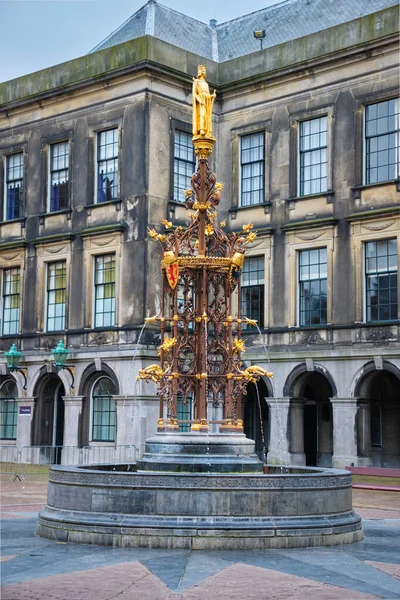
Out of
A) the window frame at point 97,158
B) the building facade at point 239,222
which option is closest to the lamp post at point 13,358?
the building facade at point 239,222

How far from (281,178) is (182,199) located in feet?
12.5

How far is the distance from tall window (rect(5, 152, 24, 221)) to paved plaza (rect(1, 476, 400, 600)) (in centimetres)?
2588

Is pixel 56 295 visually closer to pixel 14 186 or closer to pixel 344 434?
pixel 14 186

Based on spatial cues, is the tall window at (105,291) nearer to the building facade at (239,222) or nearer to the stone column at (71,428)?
the building facade at (239,222)

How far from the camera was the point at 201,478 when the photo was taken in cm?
1498

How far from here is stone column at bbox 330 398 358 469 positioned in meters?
32.7

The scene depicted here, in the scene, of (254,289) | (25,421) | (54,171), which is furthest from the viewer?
(54,171)

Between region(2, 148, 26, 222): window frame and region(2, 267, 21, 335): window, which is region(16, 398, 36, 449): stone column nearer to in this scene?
region(2, 267, 21, 335): window

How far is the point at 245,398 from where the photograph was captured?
38.4m

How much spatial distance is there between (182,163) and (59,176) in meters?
5.21

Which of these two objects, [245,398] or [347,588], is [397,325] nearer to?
[245,398]

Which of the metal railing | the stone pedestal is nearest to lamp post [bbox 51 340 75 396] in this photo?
the metal railing

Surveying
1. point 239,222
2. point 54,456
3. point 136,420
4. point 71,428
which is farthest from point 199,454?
point 54,456

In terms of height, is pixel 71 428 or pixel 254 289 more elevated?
pixel 254 289
